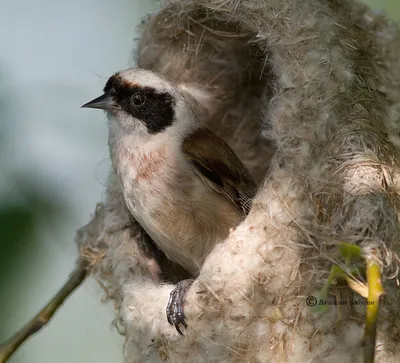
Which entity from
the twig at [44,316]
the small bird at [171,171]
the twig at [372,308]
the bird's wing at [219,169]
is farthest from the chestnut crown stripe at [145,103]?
the twig at [372,308]

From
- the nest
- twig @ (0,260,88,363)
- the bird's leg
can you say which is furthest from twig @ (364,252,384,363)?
twig @ (0,260,88,363)

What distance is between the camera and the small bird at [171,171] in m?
2.85

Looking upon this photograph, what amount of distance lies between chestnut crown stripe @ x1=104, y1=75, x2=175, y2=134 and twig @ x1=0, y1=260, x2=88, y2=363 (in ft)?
2.17

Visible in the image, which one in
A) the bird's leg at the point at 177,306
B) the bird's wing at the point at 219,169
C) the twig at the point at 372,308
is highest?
the twig at the point at 372,308

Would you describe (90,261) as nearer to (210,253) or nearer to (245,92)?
(210,253)

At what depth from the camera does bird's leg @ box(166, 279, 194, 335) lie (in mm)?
2619

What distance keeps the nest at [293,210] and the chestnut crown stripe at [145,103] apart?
41 centimetres

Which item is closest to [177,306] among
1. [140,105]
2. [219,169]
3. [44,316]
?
[44,316]

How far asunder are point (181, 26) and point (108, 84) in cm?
57

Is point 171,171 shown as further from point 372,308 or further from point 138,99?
point 372,308

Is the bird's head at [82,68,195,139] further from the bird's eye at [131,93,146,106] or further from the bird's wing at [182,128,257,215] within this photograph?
the bird's wing at [182,128,257,215]

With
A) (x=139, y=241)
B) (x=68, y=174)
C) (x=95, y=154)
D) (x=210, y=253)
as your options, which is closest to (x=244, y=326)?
(x=210, y=253)

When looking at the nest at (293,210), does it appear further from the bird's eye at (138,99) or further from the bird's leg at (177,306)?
the bird's eye at (138,99)

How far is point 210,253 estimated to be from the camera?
2699mm
